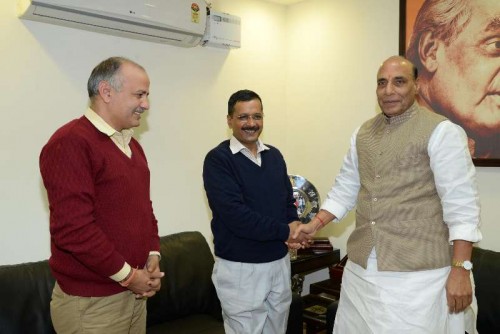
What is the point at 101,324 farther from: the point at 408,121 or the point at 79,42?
the point at 79,42

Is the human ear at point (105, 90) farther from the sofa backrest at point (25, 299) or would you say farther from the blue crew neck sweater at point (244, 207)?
the sofa backrest at point (25, 299)

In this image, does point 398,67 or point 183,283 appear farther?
point 183,283

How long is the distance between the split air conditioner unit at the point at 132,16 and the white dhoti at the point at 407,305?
185cm

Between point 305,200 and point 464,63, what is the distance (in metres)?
1.38

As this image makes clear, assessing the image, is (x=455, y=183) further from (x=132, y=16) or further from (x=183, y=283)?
(x=132, y=16)

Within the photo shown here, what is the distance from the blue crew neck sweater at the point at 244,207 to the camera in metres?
2.16

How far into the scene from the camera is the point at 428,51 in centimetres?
296

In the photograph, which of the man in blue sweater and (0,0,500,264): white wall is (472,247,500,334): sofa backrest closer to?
(0,0,500,264): white wall

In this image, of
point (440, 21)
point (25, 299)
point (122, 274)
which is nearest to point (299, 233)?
point (122, 274)

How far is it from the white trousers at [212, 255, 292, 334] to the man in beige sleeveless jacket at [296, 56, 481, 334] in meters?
0.50

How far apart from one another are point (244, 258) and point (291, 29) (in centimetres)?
232

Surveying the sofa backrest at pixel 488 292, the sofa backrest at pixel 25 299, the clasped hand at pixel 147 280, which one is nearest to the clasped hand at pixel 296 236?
the clasped hand at pixel 147 280

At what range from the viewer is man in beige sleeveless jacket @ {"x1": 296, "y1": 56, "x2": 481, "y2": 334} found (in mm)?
1647

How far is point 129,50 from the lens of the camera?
9.37 feet
